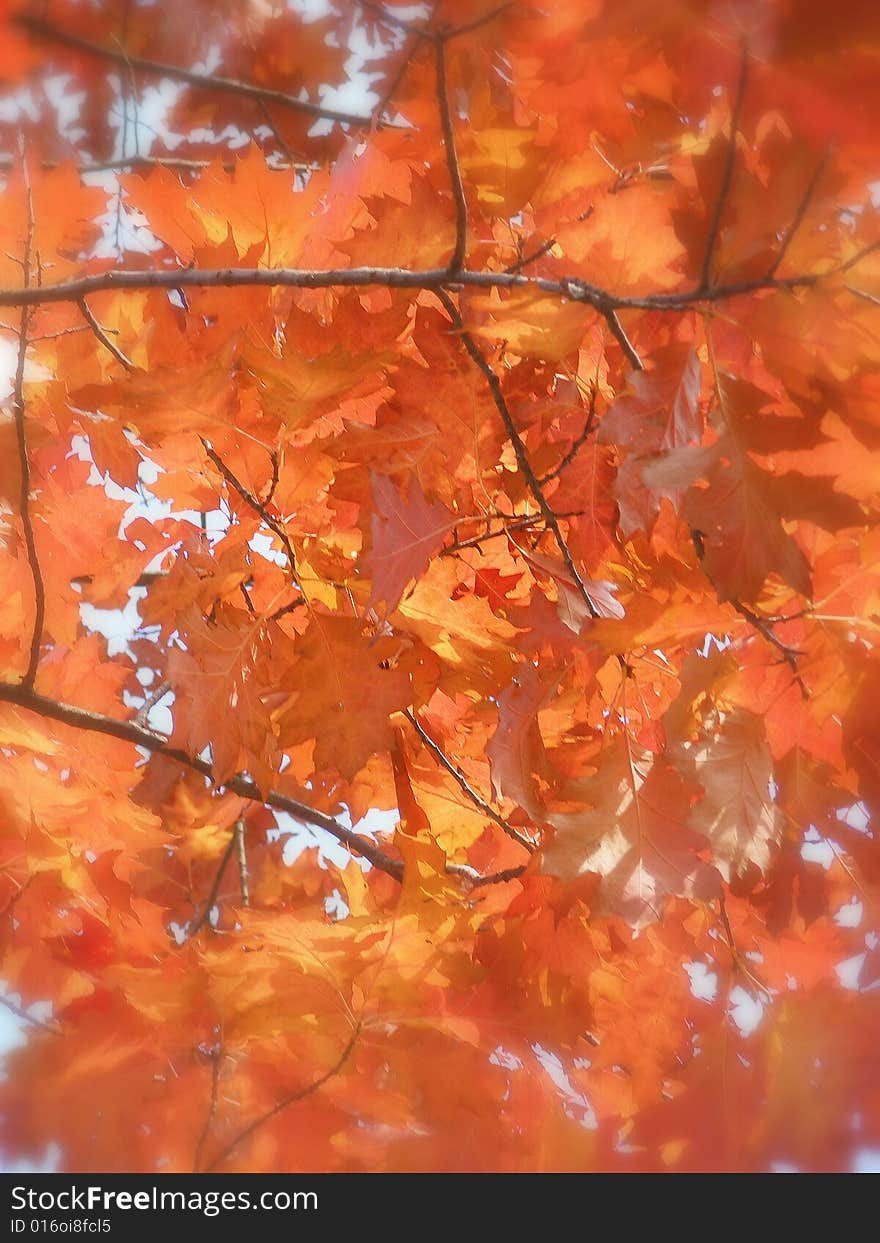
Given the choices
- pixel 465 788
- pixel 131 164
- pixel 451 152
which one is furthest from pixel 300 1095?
pixel 131 164

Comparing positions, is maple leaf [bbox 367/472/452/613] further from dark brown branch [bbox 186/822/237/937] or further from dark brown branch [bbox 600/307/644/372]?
dark brown branch [bbox 186/822/237/937]

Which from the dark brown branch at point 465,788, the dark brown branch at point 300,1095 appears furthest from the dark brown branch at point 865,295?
the dark brown branch at point 300,1095

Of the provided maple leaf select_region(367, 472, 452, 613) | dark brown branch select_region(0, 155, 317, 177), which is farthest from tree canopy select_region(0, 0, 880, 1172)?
dark brown branch select_region(0, 155, 317, 177)

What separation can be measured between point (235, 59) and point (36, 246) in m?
→ 1.22

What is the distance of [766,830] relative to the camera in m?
1.35

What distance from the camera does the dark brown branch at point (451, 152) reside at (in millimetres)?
1073

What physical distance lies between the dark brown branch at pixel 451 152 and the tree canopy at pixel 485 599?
0.5 inches

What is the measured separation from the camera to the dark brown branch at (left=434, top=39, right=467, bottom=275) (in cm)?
107

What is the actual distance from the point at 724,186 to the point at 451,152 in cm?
32

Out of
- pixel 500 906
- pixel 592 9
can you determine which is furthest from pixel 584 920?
pixel 592 9

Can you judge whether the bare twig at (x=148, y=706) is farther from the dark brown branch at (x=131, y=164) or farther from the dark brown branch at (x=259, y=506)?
the dark brown branch at (x=131, y=164)

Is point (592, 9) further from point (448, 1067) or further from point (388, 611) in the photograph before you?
point (448, 1067)

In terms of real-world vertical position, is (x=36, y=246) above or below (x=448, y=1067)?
above

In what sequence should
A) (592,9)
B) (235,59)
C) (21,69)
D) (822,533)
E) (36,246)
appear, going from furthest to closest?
1. (235,59)
2. (21,69)
3. (36,246)
4. (822,533)
5. (592,9)
